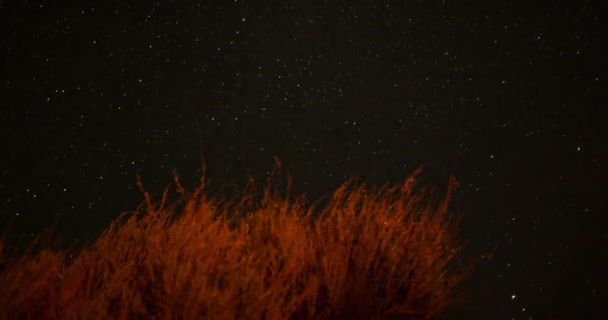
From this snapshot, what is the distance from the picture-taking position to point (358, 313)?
342 cm

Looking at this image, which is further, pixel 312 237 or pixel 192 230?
pixel 312 237

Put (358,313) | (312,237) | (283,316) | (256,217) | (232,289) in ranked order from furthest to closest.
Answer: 1. (256,217)
2. (312,237)
3. (358,313)
4. (283,316)
5. (232,289)

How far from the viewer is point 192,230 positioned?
140 inches

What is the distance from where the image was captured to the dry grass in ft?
9.64

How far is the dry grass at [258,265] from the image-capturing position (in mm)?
2938

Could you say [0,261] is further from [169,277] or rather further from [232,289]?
[232,289]

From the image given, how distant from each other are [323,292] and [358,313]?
21 centimetres

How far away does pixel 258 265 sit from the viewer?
354cm

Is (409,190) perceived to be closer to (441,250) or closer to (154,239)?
(441,250)

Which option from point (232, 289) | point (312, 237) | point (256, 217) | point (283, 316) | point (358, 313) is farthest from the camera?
point (256, 217)

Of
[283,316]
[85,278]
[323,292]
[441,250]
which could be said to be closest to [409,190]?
[441,250]

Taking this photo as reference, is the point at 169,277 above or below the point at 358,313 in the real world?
above

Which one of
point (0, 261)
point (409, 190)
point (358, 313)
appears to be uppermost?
point (409, 190)

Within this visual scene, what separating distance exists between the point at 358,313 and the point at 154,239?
3.67 feet
